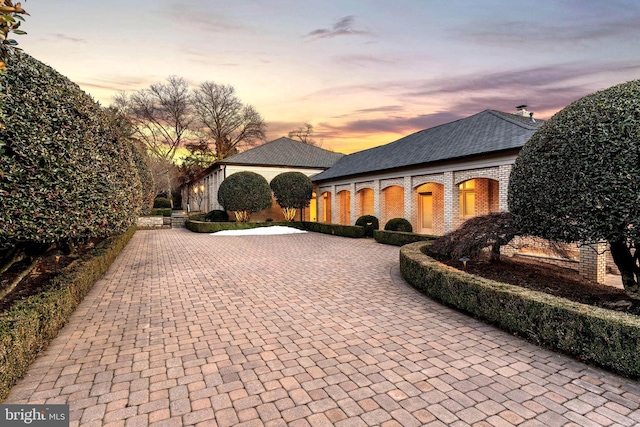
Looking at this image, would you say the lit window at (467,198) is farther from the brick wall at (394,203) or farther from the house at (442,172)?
the brick wall at (394,203)

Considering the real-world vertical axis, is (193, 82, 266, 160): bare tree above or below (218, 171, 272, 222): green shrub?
above

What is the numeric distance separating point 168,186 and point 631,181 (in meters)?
38.9

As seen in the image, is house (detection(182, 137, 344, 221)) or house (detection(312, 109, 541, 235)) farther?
house (detection(182, 137, 344, 221))

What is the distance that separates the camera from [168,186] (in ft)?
118

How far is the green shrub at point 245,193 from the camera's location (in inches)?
773

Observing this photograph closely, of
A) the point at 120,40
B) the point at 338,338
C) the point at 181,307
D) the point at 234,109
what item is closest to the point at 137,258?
the point at 181,307

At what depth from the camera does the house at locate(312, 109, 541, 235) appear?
11.0m

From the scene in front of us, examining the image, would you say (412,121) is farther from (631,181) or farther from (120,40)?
(631,181)

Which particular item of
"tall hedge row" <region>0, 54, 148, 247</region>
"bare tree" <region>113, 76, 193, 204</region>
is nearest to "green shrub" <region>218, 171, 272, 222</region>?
"tall hedge row" <region>0, 54, 148, 247</region>

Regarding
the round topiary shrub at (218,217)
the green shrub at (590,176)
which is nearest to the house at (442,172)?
the green shrub at (590,176)

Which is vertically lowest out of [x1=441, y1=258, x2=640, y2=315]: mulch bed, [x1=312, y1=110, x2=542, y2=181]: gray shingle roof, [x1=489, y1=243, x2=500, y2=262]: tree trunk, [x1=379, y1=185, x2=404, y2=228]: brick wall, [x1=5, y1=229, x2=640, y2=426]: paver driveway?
[x1=5, y1=229, x2=640, y2=426]: paver driveway

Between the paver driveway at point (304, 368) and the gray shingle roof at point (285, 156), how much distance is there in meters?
18.8

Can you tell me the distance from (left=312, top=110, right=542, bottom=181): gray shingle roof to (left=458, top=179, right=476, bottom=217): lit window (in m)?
2.65

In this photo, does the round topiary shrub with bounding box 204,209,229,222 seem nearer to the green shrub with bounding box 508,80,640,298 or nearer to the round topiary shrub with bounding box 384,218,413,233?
the round topiary shrub with bounding box 384,218,413,233
